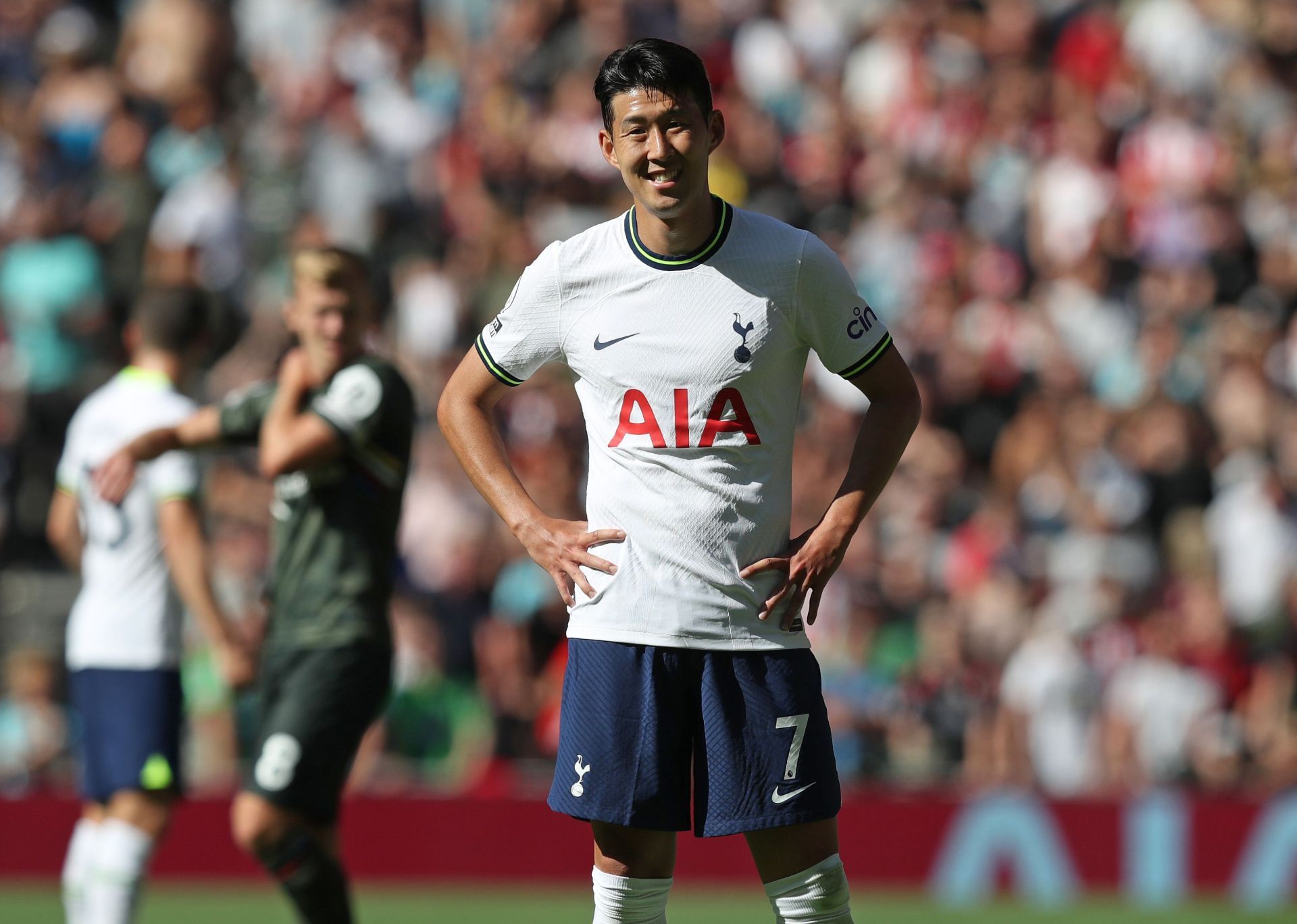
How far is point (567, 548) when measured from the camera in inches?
183

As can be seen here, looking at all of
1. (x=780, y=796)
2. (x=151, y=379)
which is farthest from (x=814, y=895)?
(x=151, y=379)

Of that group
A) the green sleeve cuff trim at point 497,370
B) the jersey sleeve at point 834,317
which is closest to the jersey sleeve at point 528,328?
the green sleeve cuff trim at point 497,370

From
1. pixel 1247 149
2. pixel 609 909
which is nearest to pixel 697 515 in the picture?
pixel 609 909

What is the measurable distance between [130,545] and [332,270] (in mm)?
1296

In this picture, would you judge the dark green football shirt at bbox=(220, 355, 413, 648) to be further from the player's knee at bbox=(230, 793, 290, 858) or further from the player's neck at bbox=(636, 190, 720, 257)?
the player's neck at bbox=(636, 190, 720, 257)

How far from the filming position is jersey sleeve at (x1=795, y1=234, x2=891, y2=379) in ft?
15.2

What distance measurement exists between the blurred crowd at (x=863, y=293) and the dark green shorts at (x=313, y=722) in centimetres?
385

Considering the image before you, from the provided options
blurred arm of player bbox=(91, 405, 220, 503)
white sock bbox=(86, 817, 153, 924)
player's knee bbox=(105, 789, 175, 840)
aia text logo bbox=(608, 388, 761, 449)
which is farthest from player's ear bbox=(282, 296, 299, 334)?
aia text logo bbox=(608, 388, 761, 449)

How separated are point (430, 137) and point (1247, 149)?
6.13 metres

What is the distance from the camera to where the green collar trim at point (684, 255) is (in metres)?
4.62

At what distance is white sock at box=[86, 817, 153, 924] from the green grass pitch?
2.62 m

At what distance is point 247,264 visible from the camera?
43.9 feet

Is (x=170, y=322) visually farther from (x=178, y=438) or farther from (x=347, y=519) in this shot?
(x=347, y=519)

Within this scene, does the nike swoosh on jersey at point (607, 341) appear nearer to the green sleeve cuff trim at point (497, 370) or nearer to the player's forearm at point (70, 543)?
the green sleeve cuff trim at point (497, 370)
